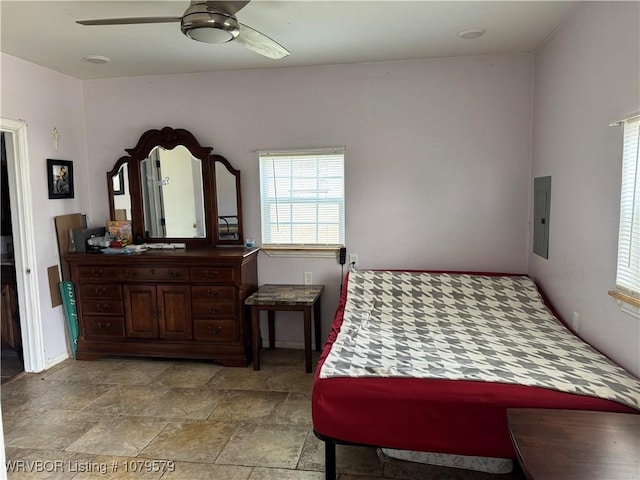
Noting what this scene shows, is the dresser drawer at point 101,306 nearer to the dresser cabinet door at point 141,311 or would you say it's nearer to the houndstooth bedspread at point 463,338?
the dresser cabinet door at point 141,311

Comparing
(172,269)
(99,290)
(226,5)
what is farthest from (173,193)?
(226,5)

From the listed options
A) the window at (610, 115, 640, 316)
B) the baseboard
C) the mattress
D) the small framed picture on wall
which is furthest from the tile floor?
the small framed picture on wall

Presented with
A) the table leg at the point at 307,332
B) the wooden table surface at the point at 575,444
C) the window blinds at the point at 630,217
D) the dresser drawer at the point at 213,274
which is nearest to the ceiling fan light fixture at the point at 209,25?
the dresser drawer at the point at 213,274

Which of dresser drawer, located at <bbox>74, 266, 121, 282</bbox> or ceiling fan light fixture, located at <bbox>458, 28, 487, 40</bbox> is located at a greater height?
ceiling fan light fixture, located at <bbox>458, 28, 487, 40</bbox>

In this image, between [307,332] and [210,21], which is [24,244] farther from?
[210,21]

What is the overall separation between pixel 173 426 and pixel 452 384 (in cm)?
181

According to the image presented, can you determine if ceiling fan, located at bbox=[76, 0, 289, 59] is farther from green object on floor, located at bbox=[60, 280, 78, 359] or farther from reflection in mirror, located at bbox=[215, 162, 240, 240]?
green object on floor, located at bbox=[60, 280, 78, 359]

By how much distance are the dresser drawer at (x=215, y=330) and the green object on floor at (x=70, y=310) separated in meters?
1.18

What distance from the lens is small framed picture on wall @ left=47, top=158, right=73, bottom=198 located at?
12.4 ft

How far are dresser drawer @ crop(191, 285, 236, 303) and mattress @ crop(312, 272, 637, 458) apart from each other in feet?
5.22

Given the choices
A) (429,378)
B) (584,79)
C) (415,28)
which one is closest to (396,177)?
(415,28)

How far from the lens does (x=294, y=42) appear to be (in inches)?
125

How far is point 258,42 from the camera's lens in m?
2.49

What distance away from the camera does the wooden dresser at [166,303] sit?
363cm
